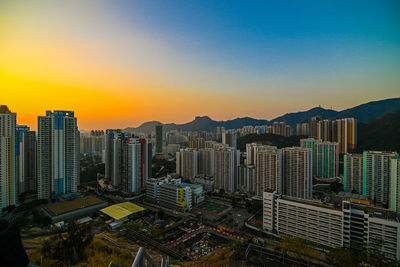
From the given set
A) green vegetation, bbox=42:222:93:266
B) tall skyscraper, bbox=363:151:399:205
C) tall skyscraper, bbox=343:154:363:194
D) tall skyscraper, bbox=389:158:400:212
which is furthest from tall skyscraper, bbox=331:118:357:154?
green vegetation, bbox=42:222:93:266

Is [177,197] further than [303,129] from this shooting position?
No

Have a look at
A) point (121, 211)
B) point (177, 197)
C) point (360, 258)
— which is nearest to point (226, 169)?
point (177, 197)

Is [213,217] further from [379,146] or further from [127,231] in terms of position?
[379,146]

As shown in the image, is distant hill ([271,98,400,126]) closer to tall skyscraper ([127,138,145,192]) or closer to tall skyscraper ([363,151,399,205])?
tall skyscraper ([363,151,399,205])

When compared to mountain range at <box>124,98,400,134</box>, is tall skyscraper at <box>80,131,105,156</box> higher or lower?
lower

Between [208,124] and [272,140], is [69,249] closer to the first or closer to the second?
[272,140]

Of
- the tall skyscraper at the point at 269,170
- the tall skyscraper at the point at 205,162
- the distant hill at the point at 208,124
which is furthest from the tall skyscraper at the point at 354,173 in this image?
the distant hill at the point at 208,124
